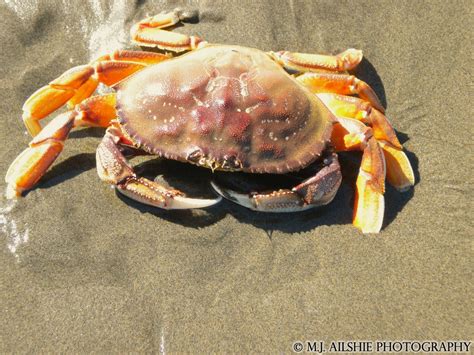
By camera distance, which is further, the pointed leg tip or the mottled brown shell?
the pointed leg tip

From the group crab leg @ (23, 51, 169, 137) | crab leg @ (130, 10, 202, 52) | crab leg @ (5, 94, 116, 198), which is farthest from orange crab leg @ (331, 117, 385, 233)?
crab leg @ (5, 94, 116, 198)

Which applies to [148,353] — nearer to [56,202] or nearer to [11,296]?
[11,296]

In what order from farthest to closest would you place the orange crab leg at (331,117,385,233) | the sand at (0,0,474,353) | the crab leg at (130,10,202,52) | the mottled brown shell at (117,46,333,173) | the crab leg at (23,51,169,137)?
the crab leg at (130,10,202,52), the crab leg at (23,51,169,137), the orange crab leg at (331,117,385,233), the mottled brown shell at (117,46,333,173), the sand at (0,0,474,353)

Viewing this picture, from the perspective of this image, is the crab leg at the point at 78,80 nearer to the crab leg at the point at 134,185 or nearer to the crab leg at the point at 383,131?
the crab leg at the point at 134,185

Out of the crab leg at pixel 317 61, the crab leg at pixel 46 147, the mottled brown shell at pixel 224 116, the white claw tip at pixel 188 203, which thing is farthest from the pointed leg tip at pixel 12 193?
the crab leg at pixel 317 61

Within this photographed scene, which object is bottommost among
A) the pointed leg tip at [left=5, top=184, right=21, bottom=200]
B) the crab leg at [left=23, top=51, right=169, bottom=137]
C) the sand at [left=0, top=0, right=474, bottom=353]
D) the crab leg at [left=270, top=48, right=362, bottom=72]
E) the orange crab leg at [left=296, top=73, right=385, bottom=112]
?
the sand at [left=0, top=0, right=474, bottom=353]

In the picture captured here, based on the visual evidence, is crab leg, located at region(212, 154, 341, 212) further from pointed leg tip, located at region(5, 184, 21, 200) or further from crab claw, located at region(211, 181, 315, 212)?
pointed leg tip, located at region(5, 184, 21, 200)
